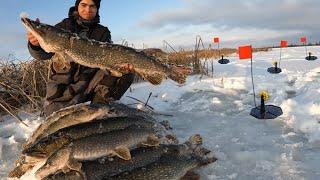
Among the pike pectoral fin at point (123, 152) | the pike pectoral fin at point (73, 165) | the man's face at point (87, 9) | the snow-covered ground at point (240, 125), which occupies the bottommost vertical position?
the snow-covered ground at point (240, 125)

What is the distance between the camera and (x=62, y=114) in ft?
13.7

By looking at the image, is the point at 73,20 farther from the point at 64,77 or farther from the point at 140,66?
the point at 140,66

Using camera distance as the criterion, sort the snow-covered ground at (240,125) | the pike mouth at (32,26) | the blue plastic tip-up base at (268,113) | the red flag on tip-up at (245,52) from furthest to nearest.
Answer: the red flag on tip-up at (245,52) < the blue plastic tip-up base at (268,113) < the pike mouth at (32,26) < the snow-covered ground at (240,125)

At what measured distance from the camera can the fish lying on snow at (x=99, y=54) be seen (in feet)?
15.0

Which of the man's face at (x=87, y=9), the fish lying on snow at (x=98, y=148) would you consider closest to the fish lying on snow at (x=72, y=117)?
the fish lying on snow at (x=98, y=148)

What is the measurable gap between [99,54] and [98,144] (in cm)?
130

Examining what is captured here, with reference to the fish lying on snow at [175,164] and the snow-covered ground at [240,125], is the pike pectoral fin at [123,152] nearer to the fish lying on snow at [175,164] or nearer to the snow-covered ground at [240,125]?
the fish lying on snow at [175,164]

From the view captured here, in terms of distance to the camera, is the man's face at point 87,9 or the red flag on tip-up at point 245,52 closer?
the man's face at point 87,9

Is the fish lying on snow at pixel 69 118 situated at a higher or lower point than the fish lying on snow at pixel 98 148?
higher

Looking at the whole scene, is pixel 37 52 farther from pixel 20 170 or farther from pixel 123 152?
pixel 123 152

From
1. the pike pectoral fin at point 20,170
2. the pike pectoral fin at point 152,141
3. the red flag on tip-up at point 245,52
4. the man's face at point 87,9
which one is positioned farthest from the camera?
the red flag on tip-up at point 245,52

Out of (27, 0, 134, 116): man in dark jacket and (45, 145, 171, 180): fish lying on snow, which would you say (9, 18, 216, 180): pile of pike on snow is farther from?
(27, 0, 134, 116): man in dark jacket

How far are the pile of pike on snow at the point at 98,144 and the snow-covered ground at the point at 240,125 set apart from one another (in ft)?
1.41

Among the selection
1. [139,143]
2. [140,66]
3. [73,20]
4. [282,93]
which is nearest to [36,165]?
[139,143]
